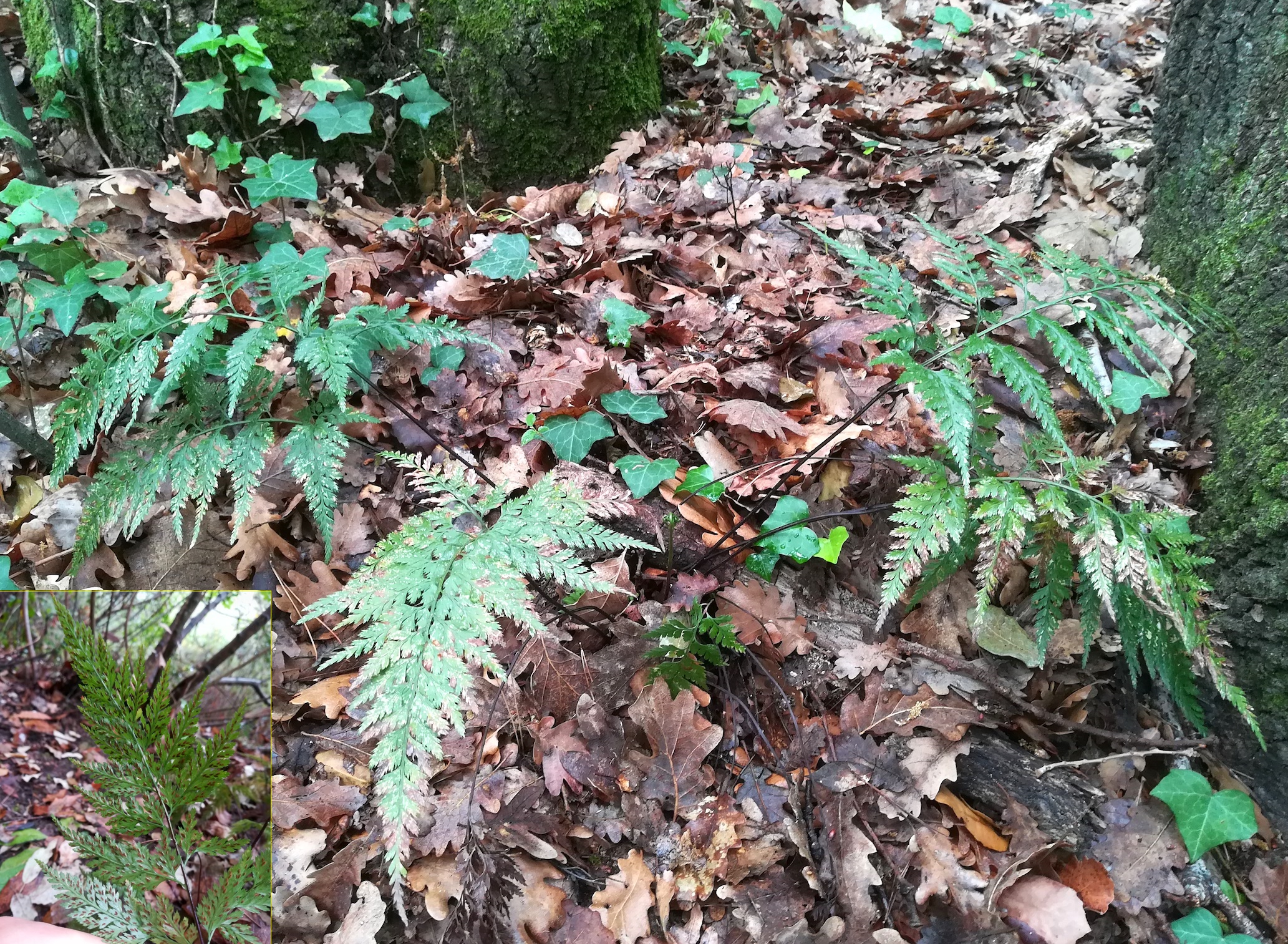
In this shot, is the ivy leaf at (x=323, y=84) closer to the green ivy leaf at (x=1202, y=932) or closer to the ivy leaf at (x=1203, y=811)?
the ivy leaf at (x=1203, y=811)

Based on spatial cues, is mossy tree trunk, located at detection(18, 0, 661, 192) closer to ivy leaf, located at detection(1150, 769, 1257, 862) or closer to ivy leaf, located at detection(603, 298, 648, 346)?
ivy leaf, located at detection(603, 298, 648, 346)

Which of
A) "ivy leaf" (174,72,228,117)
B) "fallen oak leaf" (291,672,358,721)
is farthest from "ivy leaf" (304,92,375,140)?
"fallen oak leaf" (291,672,358,721)

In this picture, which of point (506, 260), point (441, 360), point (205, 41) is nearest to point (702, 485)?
point (441, 360)

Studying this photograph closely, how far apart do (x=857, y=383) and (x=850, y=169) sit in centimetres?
173

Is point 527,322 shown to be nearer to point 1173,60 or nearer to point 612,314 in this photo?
point 612,314

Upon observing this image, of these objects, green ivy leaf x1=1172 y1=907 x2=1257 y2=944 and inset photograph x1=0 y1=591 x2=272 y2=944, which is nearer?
inset photograph x1=0 y1=591 x2=272 y2=944

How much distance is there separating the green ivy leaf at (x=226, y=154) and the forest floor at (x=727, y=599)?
0.33ft

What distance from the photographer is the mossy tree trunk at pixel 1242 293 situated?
1902 mm

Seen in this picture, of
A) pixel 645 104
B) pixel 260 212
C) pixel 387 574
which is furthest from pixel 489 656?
pixel 645 104

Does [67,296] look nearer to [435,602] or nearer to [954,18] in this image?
[435,602]

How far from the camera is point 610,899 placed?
1.73 metres

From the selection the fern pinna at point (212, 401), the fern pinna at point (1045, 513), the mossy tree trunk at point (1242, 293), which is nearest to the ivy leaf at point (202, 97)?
the fern pinna at point (212, 401)

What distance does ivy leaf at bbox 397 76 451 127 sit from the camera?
3.40 metres

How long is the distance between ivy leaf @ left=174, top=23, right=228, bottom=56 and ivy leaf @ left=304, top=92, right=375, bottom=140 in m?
0.41
